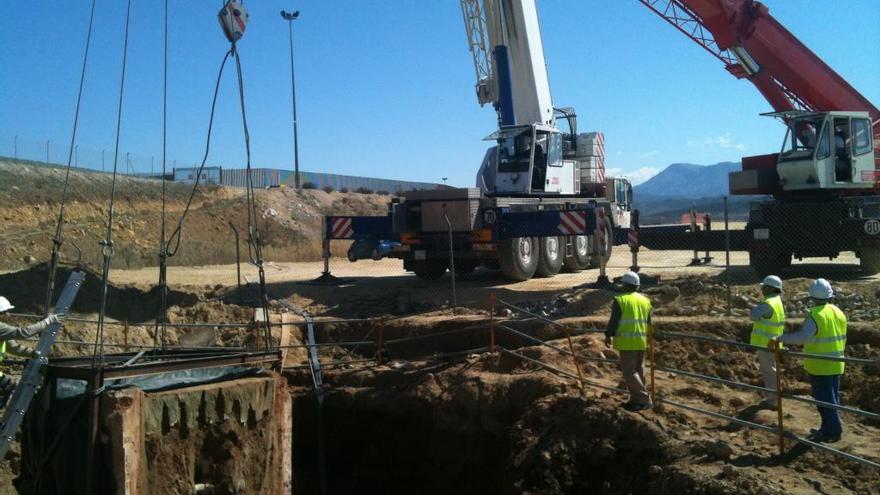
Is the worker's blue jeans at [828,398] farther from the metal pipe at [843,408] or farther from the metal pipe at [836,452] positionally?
the metal pipe at [843,408]

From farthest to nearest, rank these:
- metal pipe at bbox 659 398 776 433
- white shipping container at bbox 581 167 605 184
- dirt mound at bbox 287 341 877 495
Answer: white shipping container at bbox 581 167 605 184, metal pipe at bbox 659 398 776 433, dirt mound at bbox 287 341 877 495

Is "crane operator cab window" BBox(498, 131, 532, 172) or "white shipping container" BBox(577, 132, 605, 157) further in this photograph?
"white shipping container" BBox(577, 132, 605, 157)

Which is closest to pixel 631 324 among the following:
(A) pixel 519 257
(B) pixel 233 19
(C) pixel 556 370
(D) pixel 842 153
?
(C) pixel 556 370

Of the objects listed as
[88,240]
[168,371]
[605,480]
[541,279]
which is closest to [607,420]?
[605,480]

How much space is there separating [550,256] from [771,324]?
8720mm

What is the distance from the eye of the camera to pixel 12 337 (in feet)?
26.3

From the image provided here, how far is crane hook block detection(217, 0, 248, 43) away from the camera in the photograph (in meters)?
6.80

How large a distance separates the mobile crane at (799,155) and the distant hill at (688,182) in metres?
126

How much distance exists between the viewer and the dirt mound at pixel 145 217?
2550cm

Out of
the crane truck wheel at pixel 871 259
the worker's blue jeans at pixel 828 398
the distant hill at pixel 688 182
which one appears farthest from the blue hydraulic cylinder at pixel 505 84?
the distant hill at pixel 688 182

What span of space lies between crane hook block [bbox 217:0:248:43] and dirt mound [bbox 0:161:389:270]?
18.0 metres

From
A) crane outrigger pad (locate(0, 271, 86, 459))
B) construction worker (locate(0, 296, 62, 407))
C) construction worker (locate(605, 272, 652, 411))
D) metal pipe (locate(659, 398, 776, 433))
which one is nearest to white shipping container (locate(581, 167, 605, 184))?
metal pipe (locate(659, 398, 776, 433))

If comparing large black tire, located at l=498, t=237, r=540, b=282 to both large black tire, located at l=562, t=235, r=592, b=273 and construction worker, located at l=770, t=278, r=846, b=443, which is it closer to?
large black tire, located at l=562, t=235, r=592, b=273

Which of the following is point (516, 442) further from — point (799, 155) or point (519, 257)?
point (799, 155)
